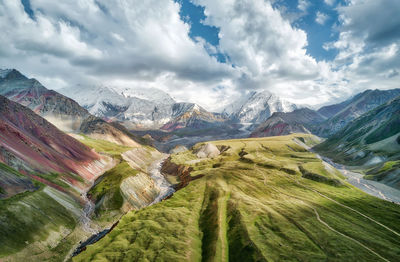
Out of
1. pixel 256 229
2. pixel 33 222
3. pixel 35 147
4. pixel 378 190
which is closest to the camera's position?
pixel 33 222

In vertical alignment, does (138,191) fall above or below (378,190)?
below

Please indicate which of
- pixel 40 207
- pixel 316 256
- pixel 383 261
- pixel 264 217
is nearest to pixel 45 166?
pixel 40 207

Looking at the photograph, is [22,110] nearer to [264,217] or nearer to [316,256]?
[264,217]

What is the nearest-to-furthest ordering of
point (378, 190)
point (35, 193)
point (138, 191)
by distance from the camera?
point (35, 193) → point (138, 191) → point (378, 190)

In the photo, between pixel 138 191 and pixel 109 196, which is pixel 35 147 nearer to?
pixel 109 196

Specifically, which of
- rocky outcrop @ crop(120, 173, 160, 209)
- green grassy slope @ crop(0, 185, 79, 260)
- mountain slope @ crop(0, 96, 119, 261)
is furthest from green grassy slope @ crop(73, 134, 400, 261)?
rocky outcrop @ crop(120, 173, 160, 209)

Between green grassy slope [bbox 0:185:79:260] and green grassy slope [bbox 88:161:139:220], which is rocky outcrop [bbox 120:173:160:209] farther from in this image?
green grassy slope [bbox 0:185:79:260]

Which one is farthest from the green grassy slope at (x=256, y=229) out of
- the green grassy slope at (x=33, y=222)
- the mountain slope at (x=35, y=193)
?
the mountain slope at (x=35, y=193)

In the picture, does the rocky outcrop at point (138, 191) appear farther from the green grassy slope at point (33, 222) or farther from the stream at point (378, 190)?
the stream at point (378, 190)

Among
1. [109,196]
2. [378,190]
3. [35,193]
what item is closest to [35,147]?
[109,196]
